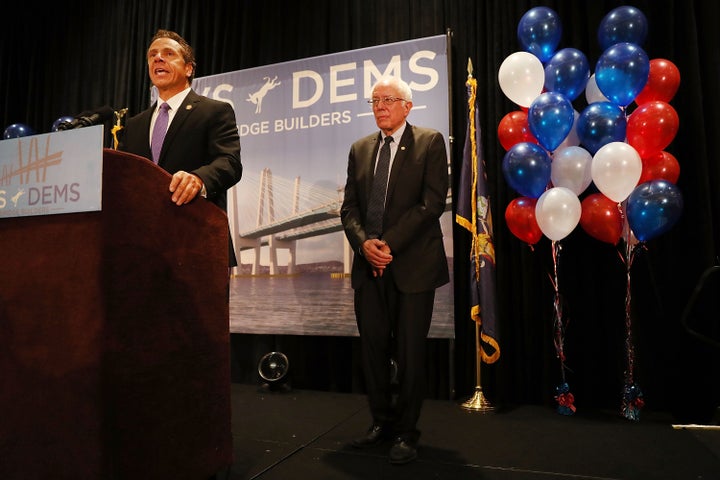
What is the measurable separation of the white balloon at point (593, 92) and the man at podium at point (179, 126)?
2.12m

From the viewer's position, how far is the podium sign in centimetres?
103

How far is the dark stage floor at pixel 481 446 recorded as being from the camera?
6.22 feet

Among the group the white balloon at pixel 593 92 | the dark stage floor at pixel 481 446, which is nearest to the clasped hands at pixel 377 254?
the dark stage floor at pixel 481 446

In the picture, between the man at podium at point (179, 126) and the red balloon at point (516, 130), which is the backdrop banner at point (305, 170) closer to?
the red balloon at point (516, 130)

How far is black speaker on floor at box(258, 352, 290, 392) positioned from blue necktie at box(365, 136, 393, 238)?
165 cm

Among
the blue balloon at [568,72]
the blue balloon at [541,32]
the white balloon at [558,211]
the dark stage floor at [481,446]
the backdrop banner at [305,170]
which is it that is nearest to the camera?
the dark stage floor at [481,446]

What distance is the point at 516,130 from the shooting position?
297cm

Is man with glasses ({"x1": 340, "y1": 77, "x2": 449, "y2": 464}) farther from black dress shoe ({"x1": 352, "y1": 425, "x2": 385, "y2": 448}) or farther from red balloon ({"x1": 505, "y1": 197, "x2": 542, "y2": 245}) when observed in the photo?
red balloon ({"x1": 505, "y1": 197, "x2": 542, "y2": 245})

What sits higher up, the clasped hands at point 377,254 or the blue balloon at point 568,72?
the blue balloon at point 568,72

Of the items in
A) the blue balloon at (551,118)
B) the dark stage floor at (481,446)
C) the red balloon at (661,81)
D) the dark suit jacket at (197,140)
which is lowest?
the dark stage floor at (481,446)

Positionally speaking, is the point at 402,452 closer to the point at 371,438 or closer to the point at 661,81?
the point at 371,438

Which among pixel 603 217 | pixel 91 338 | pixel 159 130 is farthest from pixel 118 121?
pixel 603 217

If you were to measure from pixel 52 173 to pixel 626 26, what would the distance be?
281 cm

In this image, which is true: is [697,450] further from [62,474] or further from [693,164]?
[62,474]
